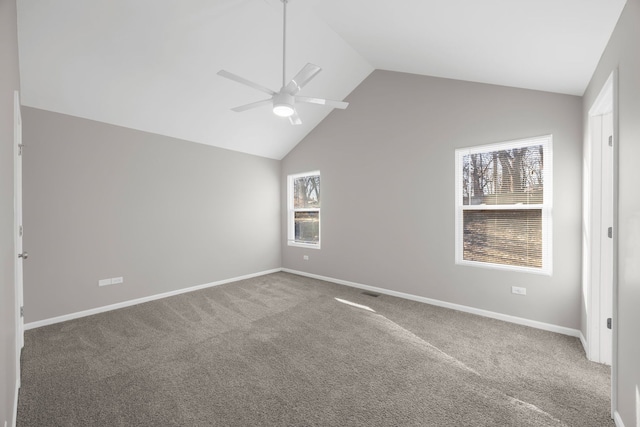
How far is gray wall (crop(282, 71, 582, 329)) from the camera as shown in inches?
114

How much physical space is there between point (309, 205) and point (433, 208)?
2.56 m

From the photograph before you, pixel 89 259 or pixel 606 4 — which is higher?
pixel 606 4

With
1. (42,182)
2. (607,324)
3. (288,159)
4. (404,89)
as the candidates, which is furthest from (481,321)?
(42,182)

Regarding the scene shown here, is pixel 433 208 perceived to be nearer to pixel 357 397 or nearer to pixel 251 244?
pixel 357 397

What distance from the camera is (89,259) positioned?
11.6ft

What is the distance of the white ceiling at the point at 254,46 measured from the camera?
2047mm

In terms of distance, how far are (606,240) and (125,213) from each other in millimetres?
5460

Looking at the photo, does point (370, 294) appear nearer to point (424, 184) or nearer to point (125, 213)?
point (424, 184)

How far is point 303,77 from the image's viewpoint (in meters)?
2.29

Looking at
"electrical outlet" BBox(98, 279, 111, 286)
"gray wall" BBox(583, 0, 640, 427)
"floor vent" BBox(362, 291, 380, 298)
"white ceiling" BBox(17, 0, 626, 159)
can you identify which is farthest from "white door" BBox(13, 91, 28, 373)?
"gray wall" BBox(583, 0, 640, 427)

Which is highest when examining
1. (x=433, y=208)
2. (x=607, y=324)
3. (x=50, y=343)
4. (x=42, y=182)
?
(x=42, y=182)

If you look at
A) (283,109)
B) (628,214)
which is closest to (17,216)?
(283,109)

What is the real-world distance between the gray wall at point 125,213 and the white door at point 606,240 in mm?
4932

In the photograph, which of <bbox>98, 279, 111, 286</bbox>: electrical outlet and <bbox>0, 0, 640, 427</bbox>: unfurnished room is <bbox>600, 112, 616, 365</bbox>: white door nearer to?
<bbox>0, 0, 640, 427</bbox>: unfurnished room
